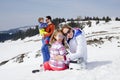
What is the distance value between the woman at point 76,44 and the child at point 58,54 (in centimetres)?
29

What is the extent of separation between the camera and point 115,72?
991cm

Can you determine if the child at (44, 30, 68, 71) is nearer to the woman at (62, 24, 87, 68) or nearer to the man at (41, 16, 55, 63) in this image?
the woman at (62, 24, 87, 68)

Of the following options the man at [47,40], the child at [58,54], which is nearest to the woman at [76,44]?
the child at [58,54]

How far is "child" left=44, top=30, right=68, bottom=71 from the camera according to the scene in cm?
1107

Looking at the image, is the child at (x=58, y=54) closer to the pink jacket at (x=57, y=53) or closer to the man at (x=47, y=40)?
the pink jacket at (x=57, y=53)

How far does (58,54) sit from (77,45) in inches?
32.8

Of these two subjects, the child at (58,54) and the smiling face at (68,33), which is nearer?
the child at (58,54)

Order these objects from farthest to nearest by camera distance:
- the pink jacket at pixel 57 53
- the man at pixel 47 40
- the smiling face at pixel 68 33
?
the man at pixel 47 40 → the smiling face at pixel 68 33 → the pink jacket at pixel 57 53

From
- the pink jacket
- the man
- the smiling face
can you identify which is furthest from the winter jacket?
the man

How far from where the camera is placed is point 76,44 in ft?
37.3

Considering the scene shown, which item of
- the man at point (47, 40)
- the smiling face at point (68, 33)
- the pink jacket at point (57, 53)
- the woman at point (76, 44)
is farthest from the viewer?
the man at point (47, 40)

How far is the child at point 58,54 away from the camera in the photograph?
36.3 feet

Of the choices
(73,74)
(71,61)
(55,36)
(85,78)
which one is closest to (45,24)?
(55,36)

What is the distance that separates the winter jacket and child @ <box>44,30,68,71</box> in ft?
1.04
